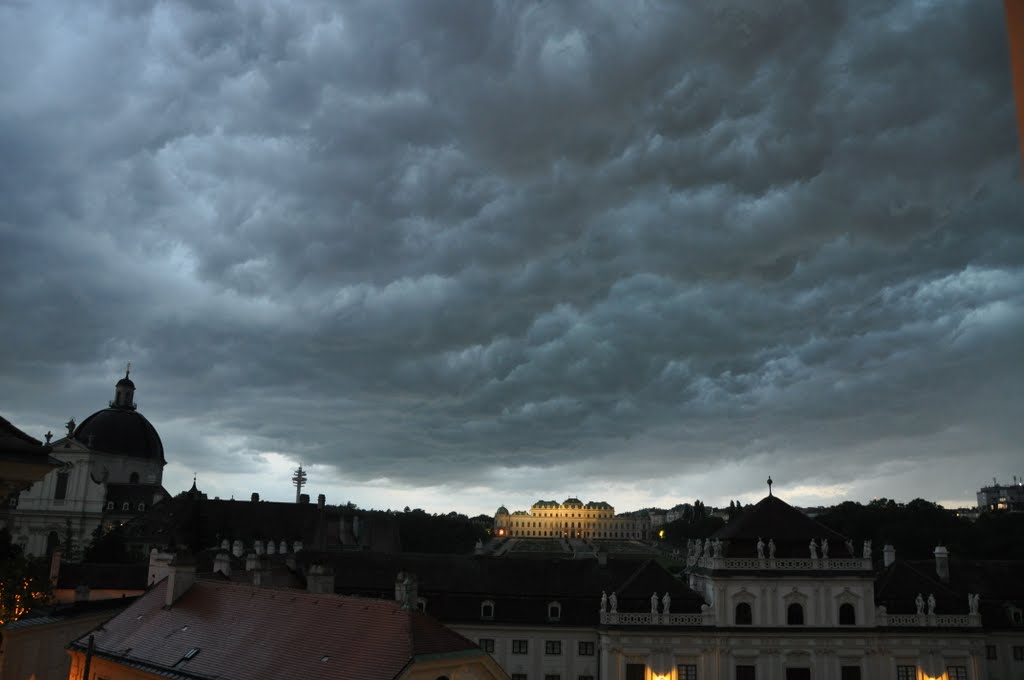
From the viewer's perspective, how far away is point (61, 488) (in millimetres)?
117625

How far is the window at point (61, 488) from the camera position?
11719cm

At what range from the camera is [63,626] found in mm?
→ 44875

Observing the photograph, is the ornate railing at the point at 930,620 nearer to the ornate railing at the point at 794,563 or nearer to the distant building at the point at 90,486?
the ornate railing at the point at 794,563

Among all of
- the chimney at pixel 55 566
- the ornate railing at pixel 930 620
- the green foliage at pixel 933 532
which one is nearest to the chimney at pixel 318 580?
the chimney at pixel 55 566

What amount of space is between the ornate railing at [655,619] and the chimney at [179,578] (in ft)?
89.1

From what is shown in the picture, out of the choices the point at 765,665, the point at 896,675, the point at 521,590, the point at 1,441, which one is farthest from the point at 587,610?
the point at 1,441

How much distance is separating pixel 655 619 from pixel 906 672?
1711cm

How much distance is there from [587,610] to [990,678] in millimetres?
28043

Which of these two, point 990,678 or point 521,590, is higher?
point 521,590

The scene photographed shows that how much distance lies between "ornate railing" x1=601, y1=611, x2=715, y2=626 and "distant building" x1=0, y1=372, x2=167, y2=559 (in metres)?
78.9

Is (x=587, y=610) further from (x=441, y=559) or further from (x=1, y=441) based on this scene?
(x=1, y=441)

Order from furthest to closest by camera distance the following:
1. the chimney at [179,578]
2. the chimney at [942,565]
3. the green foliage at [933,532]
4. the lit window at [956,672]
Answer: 1. the green foliage at [933,532]
2. the chimney at [942,565]
3. the lit window at [956,672]
4. the chimney at [179,578]

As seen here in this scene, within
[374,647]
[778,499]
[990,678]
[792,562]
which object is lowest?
[990,678]

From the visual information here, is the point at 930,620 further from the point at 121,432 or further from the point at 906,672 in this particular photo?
the point at 121,432
